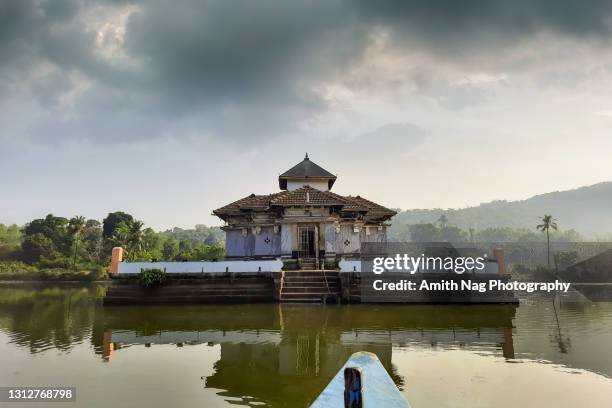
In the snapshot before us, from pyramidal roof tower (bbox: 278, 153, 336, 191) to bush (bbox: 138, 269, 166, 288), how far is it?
43.5 ft

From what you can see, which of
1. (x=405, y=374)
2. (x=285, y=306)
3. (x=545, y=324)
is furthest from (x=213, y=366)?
(x=545, y=324)

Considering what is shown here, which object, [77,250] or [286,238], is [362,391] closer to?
[286,238]

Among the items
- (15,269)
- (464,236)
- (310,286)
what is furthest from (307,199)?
(464,236)

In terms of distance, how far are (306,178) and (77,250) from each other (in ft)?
181

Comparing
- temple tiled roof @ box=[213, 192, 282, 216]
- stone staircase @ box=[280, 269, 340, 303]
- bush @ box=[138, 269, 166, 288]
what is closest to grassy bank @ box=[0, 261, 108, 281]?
temple tiled roof @ box=[213, 192, 282, 216]

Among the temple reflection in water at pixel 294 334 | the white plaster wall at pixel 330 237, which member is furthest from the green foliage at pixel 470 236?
the temple reflection in water at pixel 294 334

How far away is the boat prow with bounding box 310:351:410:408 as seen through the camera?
13.4 feet

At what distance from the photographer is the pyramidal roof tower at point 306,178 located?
30.5 m

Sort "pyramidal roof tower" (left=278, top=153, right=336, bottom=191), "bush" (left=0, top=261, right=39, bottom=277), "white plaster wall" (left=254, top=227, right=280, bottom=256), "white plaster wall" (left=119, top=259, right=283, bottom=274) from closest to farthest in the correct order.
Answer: "white plaster wall" (left=119, top=259, right=283, bottom=274), "white plaster wall" (left=254, top=227, right=280, bottom=256), "pyramidal roof tower" (left=278, top=153, right=336, bottom=191), "bush" (left=0, top=261, right=39, bottom=277)

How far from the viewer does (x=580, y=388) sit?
23.6 ft

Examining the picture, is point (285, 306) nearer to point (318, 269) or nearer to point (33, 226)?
point (318, 269)

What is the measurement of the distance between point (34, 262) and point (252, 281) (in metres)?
61.2

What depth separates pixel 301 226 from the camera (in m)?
24.0

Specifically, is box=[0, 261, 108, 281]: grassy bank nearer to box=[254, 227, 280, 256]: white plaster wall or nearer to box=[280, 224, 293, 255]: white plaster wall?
box=[254, 227, 280, 256]: white plaster wall
